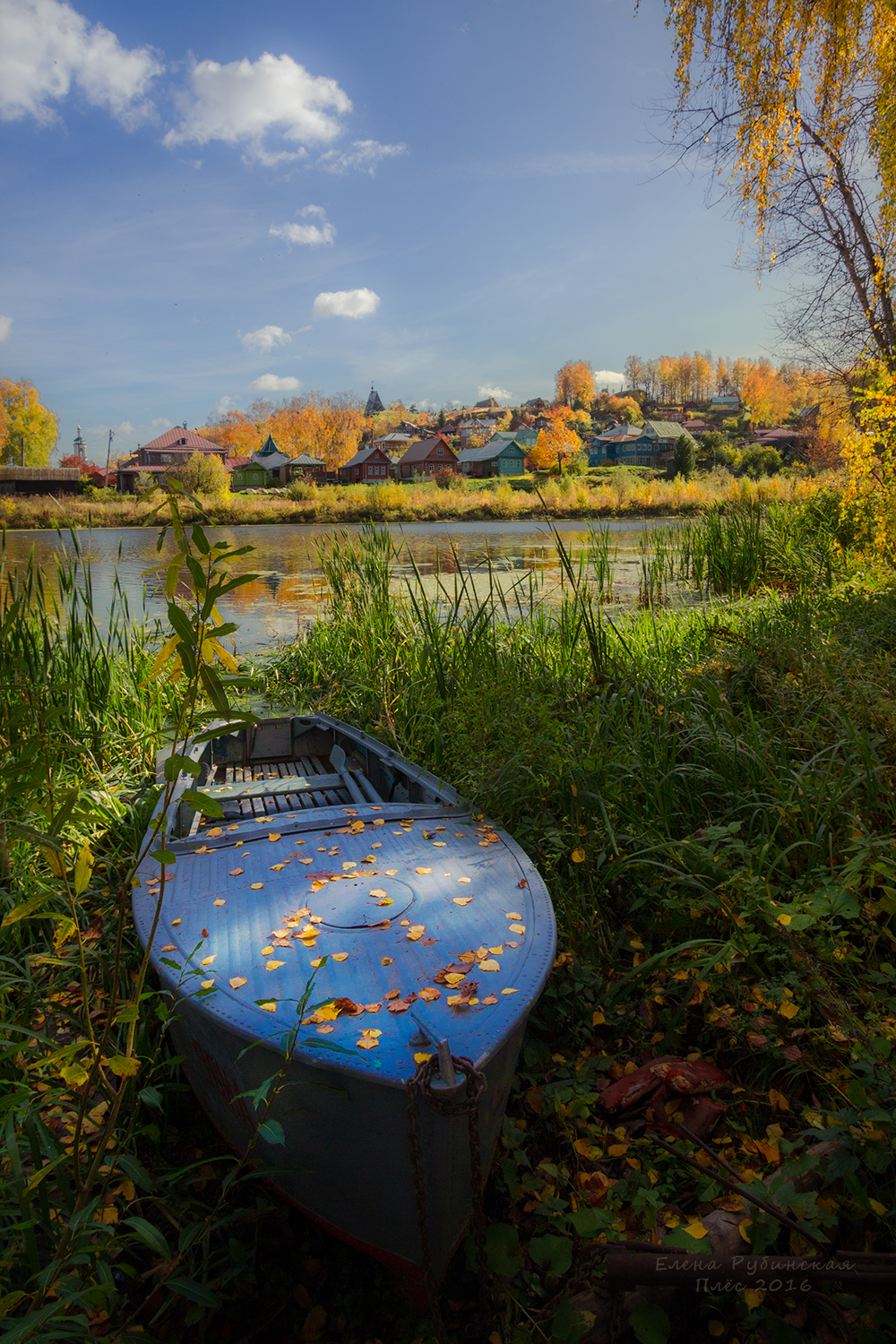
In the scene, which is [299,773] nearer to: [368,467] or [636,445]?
[368,467]

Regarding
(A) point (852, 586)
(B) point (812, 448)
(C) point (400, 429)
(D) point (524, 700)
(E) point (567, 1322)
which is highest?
(C) point (400, 429)

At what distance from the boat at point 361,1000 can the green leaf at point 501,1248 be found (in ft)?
0.33

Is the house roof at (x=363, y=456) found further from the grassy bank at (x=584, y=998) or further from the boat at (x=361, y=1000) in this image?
the boat at (x=361, y=1000)

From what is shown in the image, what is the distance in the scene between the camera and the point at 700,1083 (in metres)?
1.99

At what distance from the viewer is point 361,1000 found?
1581 mm

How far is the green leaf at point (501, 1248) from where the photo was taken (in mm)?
1534

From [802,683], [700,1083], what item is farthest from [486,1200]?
[802,683]

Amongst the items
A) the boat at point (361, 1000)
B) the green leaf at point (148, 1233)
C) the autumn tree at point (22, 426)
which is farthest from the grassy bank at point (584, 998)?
the autumn tree at point (22, 426)

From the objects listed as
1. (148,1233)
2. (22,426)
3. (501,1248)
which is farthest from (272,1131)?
(22,426)

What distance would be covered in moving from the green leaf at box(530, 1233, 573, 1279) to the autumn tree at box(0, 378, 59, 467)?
60.6 metres

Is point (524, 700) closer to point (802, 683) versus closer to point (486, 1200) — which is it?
point (802, 683)

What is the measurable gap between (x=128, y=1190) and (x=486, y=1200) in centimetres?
90

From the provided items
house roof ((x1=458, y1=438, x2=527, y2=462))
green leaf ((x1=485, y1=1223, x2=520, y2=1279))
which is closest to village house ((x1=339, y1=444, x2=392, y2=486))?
house roof ((x1=458, y1=438, x2=527, y2=462))

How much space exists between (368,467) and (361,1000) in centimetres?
6738
